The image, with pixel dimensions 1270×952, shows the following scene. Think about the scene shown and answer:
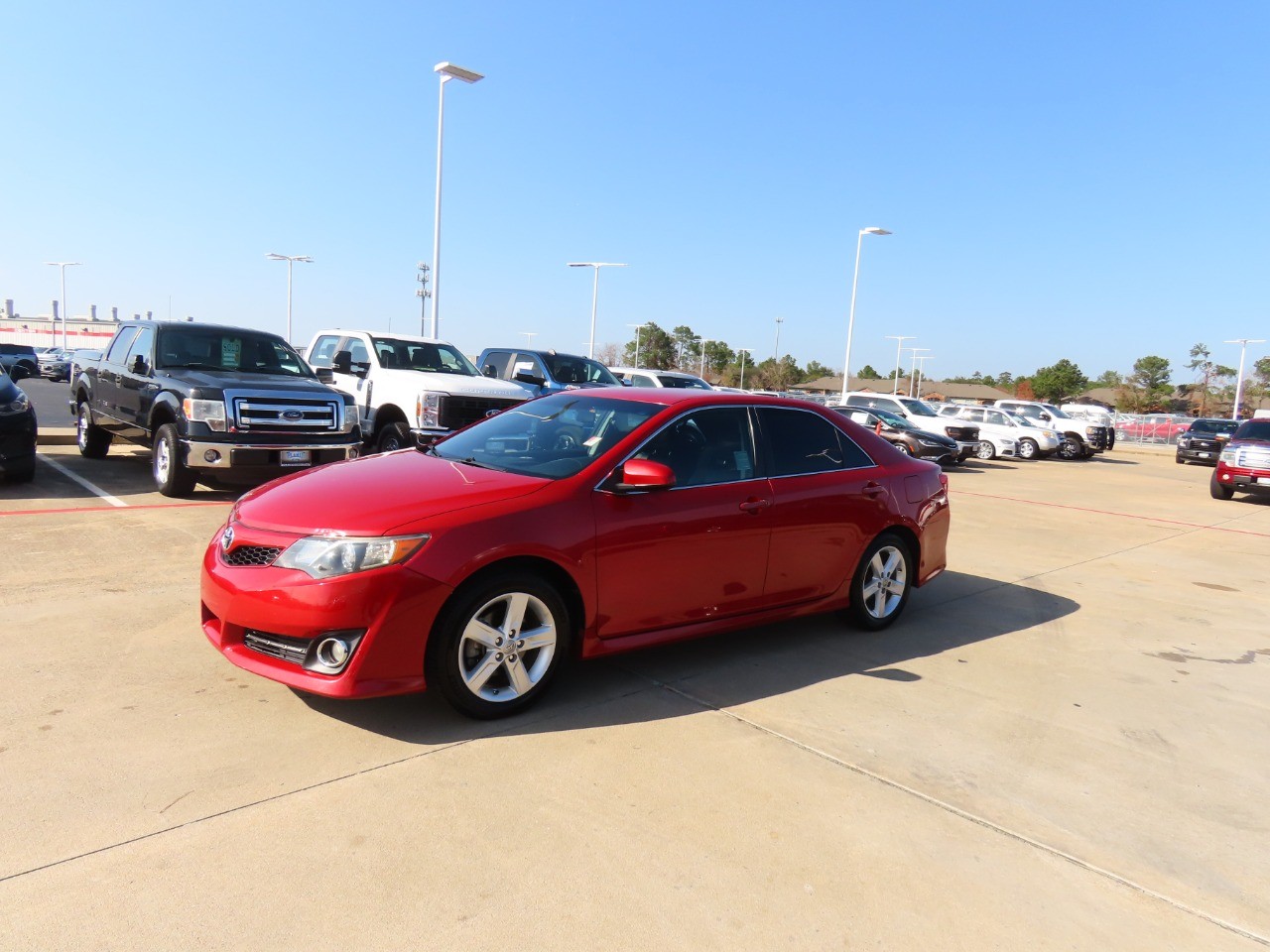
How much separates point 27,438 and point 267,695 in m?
6.81

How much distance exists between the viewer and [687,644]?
5.23 meters

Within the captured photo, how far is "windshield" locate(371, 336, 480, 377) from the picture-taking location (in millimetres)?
11625

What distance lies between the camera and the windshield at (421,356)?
458 inches

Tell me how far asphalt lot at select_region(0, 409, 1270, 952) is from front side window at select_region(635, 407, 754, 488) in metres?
1.09

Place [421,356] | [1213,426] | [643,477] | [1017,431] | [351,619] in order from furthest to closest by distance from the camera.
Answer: [1213,426] < [1017,431] < [421,356] < [643,477] < [351,619]

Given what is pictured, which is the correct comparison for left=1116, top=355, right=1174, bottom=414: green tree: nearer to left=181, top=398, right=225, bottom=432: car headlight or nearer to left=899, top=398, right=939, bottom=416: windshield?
left=899, top=398, right=939, bottom=416: windshield

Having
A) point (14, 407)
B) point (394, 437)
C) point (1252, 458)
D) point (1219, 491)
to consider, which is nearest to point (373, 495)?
point (14, 407)

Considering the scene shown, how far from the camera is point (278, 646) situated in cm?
367

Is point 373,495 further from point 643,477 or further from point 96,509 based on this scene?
point 96,509

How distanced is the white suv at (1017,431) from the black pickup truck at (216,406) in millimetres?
20605

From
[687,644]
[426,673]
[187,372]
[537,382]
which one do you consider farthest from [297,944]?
[537,382]

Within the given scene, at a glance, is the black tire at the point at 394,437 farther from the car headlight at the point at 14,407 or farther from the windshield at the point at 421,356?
the car headlight at the point at 14,407

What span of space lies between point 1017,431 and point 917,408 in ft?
13.7

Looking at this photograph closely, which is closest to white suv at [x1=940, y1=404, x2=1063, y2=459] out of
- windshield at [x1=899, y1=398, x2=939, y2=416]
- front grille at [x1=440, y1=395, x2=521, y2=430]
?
windshield at [x1=899, y1=398, x2=939, y2=416]
